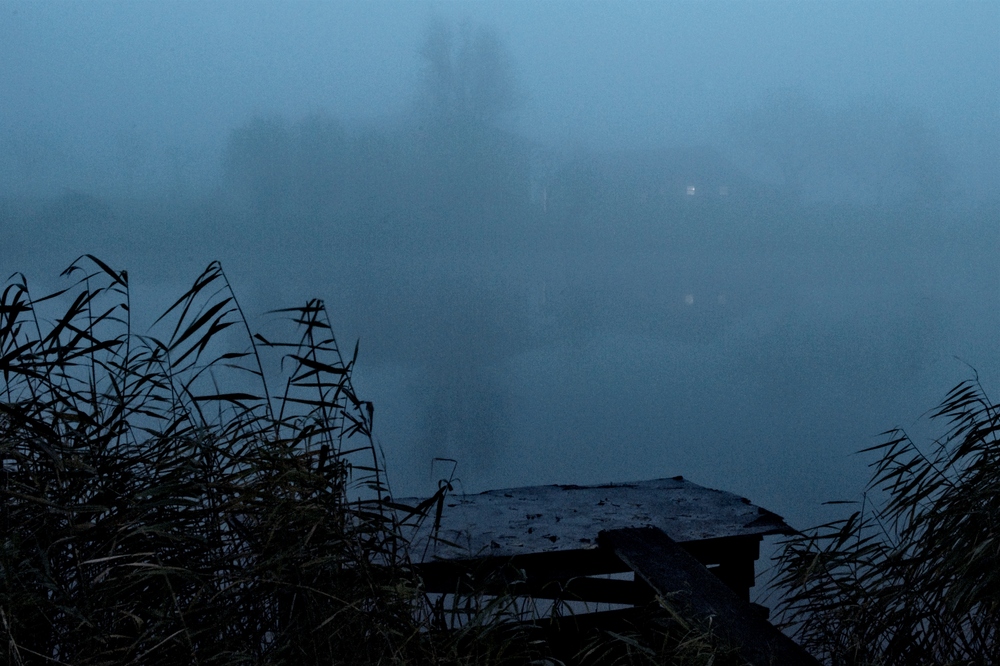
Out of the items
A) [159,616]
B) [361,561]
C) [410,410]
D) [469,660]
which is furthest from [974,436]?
[410,410]

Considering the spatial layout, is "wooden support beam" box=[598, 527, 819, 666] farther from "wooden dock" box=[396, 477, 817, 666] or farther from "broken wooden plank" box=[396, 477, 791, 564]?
"broken wooden plank" box=[396, 477, 791, 564]

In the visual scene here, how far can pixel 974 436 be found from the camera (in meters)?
3.19

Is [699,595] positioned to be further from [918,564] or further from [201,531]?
[201,531]

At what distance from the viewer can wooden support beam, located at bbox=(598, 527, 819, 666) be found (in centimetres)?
263

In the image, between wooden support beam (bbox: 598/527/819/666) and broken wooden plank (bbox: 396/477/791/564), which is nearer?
wooden support beam (bbox: 598/527/819/666)

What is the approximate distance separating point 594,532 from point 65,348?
7.99ft

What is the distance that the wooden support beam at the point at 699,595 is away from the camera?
2635 millimetres

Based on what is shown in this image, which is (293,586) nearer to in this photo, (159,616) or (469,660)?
(159,616)

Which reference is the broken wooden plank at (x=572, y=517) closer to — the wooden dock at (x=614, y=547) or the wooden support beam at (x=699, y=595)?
the wooden dock at (x=614, y=547)

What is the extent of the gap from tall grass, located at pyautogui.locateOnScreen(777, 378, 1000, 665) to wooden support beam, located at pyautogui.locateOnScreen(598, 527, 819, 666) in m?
0.30

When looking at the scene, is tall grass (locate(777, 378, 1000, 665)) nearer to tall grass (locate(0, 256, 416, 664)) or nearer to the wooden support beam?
the wooden support beam

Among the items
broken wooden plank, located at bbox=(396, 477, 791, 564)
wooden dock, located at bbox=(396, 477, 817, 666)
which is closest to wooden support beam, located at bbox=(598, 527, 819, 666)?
wooden dock, located at bbox=(396, 477, 817, 666)

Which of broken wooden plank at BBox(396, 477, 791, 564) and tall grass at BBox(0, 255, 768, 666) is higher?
tall grass at BBox(0, 255, 768, 666)

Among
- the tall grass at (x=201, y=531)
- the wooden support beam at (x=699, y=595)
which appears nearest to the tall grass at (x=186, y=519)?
the tall grass at (x=201, y=531)
